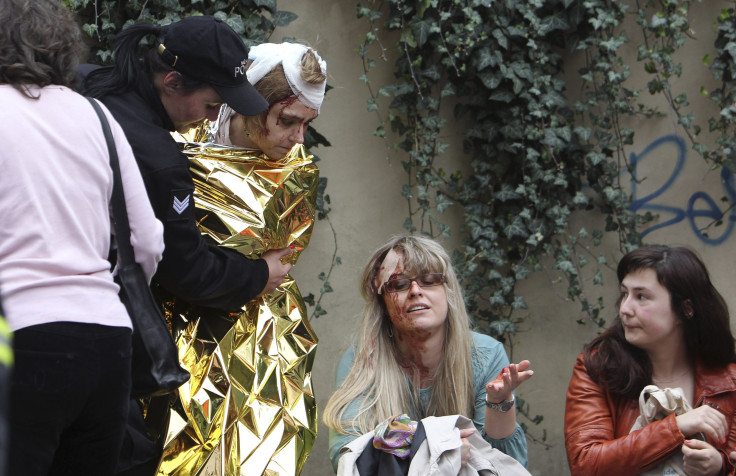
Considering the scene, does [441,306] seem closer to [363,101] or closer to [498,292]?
[498,292]

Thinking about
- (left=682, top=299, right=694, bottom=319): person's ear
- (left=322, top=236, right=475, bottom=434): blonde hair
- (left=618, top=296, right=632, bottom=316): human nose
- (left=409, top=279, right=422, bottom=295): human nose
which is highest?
(left=682, top=299, right=694, bottom=319): person's ear

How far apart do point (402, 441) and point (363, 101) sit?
2.15 metres

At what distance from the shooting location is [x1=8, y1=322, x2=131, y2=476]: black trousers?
76.6 inches

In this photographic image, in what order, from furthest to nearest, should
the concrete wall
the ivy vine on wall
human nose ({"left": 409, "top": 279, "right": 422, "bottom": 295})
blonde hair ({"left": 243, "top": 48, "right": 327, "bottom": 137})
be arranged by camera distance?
the concrete wall → the ivy vine on wall → human nose ({"left": 409, "top": 279, "right": 422, "bottom": 295}) → blonde hair ({"left": 243, "top": 48, "right": 327, "bottom": 137})

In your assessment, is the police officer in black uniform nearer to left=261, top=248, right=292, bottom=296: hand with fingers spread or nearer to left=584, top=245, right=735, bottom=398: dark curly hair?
left=261, top=248, right=292, bottom=296: hand with fingers spread

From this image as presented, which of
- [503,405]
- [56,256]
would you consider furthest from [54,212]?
[503,405]

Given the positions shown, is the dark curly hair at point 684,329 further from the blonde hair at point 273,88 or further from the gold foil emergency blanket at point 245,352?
the blonde hair at point 273,88

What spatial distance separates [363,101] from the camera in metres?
4.49

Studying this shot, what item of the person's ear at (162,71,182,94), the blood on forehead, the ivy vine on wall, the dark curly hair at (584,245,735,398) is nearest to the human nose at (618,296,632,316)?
the dark curly hair at (584,245,735,398)

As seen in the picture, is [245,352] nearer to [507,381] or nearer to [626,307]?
[507,381]

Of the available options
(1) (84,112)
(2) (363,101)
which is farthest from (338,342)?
(1) (84,112)

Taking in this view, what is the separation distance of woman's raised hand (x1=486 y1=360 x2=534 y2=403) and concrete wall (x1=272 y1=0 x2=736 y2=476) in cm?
162

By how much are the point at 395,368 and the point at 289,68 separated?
3.64ft

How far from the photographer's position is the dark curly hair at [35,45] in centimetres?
204
